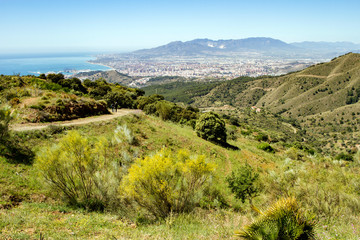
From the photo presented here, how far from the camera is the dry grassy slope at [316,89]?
274 feet

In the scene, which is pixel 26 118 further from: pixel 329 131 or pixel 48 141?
pixel 329 131

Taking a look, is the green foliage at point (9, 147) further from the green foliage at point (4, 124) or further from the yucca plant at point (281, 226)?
the yucca plant at point (281, 226)

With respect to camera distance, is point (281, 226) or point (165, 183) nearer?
point (281, 226)

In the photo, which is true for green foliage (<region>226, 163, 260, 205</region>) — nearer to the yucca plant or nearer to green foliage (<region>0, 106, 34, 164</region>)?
the yucca plant

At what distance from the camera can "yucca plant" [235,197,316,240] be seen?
3.67 m

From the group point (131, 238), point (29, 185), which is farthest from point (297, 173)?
point (29, 185)

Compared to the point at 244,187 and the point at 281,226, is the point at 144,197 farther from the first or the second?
the point at 244,187

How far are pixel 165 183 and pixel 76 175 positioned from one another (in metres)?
4.01

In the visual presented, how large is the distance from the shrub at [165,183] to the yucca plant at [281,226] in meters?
3.72

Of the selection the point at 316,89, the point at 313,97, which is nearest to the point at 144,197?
the point at 313,97

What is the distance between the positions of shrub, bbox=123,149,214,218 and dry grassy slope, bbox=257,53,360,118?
9165 cm

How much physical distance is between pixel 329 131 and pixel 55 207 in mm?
83107

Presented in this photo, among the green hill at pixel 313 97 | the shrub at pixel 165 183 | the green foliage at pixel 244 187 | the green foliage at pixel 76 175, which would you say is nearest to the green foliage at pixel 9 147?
the green foliage at pixel 76 175

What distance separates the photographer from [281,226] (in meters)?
3.77
